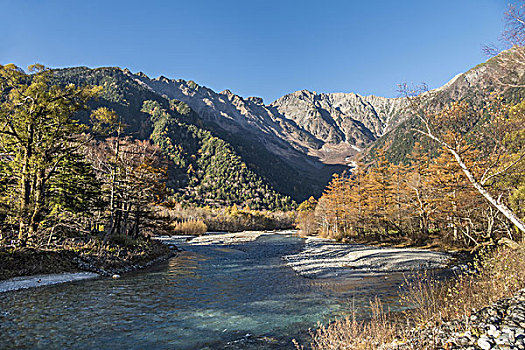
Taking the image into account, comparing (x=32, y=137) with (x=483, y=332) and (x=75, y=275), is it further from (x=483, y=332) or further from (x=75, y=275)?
(x=483, y=332)

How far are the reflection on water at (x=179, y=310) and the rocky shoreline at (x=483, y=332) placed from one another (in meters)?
3.78

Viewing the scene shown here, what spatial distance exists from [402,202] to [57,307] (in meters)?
39.1

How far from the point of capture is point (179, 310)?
11469mm

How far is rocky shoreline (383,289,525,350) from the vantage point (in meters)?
4.96

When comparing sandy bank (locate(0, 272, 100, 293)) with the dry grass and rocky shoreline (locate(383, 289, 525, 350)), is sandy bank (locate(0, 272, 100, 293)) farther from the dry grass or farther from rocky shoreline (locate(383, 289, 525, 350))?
rocky shoreline (locate(383, 289, 525, 350))

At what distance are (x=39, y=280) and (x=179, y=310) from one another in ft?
30.9

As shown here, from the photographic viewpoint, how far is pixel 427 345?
18.0ft

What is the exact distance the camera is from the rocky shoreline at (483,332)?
4.96 metres

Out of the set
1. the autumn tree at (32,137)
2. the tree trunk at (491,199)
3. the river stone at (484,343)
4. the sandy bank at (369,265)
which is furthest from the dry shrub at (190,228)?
the river stone at (484,343)

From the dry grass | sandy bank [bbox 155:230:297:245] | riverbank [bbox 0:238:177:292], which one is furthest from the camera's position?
→ sandy bank [bbox 155:230:297:245]

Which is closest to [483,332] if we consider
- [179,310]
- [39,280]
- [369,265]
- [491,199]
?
[491,199]

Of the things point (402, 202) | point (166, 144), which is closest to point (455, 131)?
point (402, 202)

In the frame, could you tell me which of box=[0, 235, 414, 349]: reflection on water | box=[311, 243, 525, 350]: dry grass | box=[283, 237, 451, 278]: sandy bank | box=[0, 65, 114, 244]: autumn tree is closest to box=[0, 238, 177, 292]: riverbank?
box=[0, 65, 114, 244]: autumn tree

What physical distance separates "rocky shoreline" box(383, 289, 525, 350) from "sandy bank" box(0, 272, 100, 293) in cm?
1685
